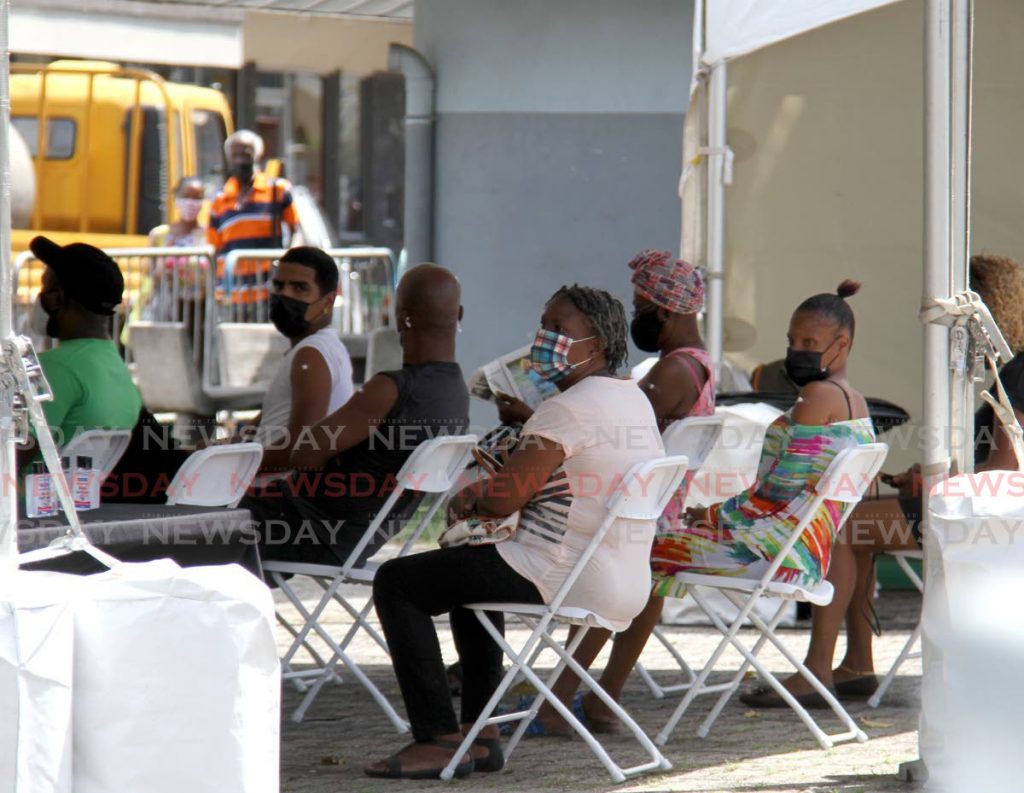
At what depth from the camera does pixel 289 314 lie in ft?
20.5

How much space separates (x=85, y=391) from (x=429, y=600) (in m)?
1.29

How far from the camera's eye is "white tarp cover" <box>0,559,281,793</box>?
3.34 meters

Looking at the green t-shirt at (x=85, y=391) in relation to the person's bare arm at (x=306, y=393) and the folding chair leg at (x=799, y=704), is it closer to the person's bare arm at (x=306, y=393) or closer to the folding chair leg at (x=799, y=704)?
the person's bare arm at (x=306, y=393)

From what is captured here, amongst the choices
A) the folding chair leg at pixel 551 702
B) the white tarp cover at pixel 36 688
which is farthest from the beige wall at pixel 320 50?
the white tarp cover at pixel 36 688

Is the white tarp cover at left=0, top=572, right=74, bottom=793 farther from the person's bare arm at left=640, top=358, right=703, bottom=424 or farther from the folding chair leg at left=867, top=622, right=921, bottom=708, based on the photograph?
the folding chair leg at left=867, top=622, right=921, bottom=708

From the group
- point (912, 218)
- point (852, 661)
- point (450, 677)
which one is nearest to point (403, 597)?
point (450, 677)

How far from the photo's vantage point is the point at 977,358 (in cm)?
466

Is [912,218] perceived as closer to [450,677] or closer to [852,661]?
[852,661]

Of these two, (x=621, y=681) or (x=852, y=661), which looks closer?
(x=621, y=681)

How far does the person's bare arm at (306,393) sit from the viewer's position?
5926 millimetres

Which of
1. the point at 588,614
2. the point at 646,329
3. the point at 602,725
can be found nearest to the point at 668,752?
the point at 602,725

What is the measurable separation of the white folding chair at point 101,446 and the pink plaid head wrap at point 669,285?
5.94 feet

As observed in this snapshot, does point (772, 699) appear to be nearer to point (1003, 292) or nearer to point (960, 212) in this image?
point (1003, 292)

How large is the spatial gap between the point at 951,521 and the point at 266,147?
979 inches
